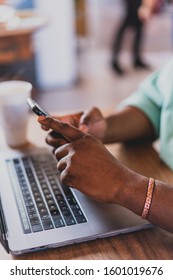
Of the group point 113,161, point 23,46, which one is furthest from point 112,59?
point 113,161

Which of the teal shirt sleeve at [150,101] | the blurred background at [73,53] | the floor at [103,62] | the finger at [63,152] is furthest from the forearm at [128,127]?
the floor at [103,62]

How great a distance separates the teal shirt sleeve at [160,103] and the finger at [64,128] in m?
0.25

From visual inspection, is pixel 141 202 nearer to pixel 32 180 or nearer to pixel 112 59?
pixel 32 180

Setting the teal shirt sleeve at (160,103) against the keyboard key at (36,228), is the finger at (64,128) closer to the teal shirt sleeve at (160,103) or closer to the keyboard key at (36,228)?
the keyboard key at (36,228)

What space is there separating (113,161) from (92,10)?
3405mm

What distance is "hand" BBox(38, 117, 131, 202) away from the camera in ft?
1.87

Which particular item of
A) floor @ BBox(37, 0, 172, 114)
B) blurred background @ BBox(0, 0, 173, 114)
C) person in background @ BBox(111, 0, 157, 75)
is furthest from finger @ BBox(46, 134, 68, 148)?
person in background @ BBox(111, 0, 157, 75)

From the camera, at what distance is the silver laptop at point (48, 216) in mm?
567

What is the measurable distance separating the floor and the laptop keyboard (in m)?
1.73

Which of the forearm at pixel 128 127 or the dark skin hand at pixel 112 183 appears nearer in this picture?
the dark skin hand at pixel 112 183

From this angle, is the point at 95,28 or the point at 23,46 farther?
the point at 95,28

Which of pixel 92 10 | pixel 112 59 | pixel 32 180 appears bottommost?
pixel 112 59

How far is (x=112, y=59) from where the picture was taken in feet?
11.2
